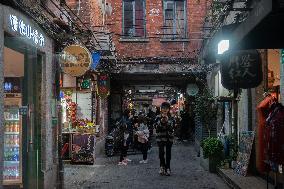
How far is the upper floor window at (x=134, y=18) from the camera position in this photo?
2628 cm

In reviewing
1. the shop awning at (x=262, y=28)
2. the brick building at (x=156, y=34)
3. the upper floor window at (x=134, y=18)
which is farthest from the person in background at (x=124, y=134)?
the shop awning at (x=262, y=28)

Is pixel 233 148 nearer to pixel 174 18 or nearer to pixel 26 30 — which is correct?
pixel 26 30

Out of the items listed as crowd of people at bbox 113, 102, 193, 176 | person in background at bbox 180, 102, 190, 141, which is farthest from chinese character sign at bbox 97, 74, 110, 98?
person in background at bbox 180, 102, 190, 141

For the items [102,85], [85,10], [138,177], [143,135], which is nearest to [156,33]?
[102,85]

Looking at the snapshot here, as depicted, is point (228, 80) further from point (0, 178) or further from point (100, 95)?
point (100, 95)

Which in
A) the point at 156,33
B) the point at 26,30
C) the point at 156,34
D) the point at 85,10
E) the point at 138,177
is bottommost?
the point at 138,177

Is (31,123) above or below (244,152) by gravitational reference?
above

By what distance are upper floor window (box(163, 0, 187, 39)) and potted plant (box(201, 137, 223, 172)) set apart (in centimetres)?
1100

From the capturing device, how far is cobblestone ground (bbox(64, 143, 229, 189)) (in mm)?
13203

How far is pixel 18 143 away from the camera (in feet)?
37.4

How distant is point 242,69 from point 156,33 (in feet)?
51.2

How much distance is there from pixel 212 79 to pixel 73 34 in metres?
9.70

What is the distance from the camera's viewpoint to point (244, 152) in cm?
1377

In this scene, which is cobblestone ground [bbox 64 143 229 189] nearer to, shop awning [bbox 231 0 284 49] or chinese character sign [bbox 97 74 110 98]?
chinese character sign [bbox 97 74 110 98]
